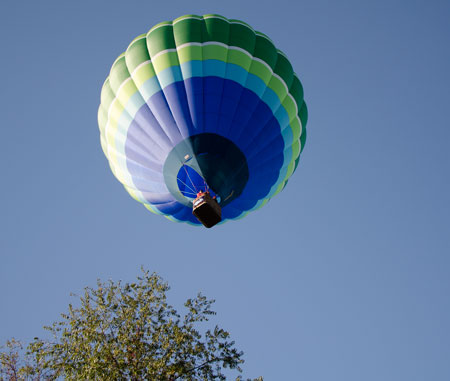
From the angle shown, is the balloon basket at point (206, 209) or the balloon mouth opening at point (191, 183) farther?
the balloon mouth opening at point (191, 183)

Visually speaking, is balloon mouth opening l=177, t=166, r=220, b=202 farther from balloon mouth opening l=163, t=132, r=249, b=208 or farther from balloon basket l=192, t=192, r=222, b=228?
balloon basket l=192, t=192, r=222, b=228

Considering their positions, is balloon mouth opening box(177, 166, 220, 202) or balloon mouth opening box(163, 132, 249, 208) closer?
balloon mouth opening box(163, 132, 249, 208)

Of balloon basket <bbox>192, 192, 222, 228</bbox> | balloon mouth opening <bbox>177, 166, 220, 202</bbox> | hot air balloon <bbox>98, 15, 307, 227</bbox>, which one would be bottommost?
balloon basket <bbox>192, 192, 222, 228</bbox>

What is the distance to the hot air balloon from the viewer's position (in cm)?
1416

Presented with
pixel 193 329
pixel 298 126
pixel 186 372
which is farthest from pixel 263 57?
pixel 186 372

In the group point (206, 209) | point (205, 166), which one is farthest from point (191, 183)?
point (206, 209)

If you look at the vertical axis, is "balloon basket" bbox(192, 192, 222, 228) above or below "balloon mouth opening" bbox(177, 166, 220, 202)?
below

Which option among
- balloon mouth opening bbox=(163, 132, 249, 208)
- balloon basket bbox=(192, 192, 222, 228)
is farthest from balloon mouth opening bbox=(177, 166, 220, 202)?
balloon basket bbox=(192, 192, 222, 228)

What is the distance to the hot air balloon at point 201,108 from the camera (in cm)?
1416

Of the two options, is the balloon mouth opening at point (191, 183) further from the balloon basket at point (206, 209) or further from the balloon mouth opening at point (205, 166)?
the balloon basket at point (206, 209)

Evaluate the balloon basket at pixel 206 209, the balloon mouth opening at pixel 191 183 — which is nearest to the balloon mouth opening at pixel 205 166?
the balloon mouth opening at pixel 191 183

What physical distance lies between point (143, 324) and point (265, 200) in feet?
26.6

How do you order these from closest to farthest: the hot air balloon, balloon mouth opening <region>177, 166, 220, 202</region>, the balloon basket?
the balloon basket → the hot air balloon → balloon mouth opening <region>177, 166, 220, 202</region>

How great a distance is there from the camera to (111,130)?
614 inches
